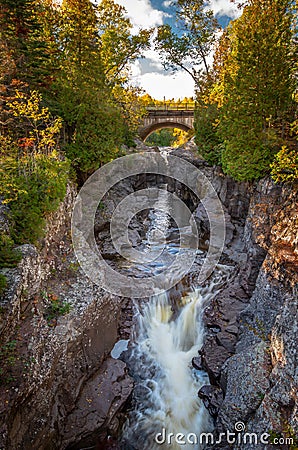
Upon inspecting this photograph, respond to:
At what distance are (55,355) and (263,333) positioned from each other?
5490mm

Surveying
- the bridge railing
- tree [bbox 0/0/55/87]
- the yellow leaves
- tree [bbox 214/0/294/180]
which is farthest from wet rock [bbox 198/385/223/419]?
the bridge railing

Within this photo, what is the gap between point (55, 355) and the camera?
669cm

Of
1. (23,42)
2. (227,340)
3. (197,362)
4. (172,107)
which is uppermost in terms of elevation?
(172,107)

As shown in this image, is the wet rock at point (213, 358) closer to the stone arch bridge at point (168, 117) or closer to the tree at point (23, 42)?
the tree at point (23, 42)

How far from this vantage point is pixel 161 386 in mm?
8805

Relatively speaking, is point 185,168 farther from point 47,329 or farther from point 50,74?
point 47,329

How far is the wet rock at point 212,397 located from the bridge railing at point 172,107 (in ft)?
78.3

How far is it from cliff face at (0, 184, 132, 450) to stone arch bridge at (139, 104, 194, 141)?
772 inches

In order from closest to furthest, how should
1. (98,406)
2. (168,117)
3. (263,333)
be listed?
(98,406) < (263,333) < (168,117)

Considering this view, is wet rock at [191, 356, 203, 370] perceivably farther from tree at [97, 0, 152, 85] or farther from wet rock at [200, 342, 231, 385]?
tree at [97, 0, 152, 85]

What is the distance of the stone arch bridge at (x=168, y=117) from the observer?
26438 millimetres

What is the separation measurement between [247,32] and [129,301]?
10.9 metres

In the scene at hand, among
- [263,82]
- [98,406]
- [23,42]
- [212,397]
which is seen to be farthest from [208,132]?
[98,406]

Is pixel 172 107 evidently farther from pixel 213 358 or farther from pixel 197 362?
pixel 213 358
